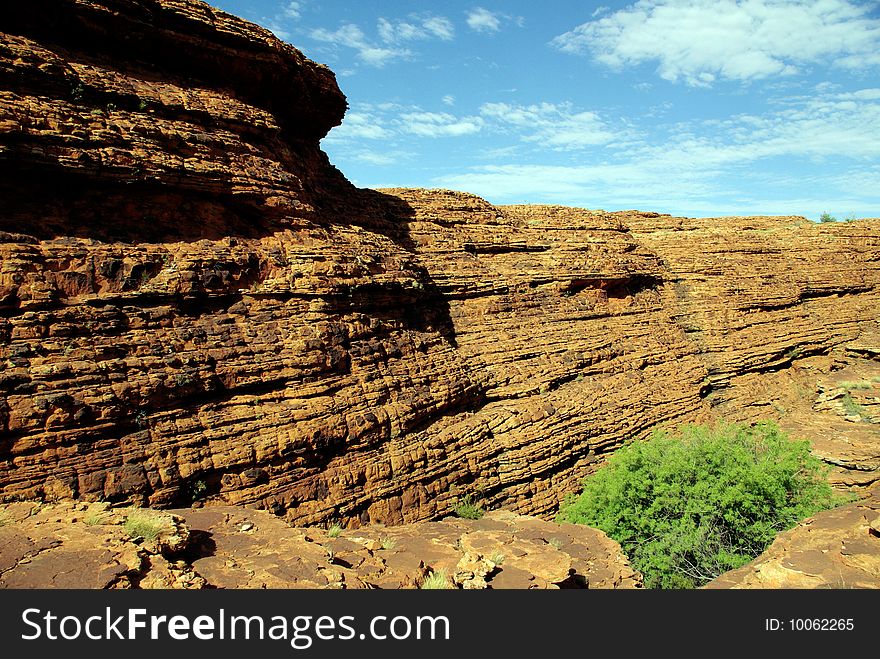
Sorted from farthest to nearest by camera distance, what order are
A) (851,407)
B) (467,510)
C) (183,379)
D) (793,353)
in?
(793,353) < (851,407) < (467,510) < (183,379)

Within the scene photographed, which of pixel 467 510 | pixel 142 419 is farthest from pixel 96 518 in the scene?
pixel 467 510

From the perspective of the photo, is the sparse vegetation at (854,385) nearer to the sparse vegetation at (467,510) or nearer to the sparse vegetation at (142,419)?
the sparse vegetation at (467,510)

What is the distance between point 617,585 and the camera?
9.73 m

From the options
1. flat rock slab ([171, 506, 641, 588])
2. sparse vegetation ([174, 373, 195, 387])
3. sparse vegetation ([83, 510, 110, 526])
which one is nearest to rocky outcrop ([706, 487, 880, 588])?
flat rock slab ([171, 506, 641, 588])

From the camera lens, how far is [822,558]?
25.6ft

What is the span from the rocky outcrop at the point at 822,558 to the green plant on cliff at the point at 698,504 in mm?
3081

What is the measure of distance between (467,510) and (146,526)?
8406 mm

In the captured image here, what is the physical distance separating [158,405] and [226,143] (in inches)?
283

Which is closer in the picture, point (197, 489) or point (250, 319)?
point (197, 489)

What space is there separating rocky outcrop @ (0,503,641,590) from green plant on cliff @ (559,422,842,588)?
96.8 inches

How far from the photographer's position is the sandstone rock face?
10.1 metres

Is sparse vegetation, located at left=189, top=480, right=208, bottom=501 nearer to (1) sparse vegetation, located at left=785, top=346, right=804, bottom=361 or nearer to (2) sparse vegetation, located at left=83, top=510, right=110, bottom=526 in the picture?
(2) sparse vegetation, located at left=83, top=510, right=110, bottom=526

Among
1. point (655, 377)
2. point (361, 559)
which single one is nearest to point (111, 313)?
point (361, 559)

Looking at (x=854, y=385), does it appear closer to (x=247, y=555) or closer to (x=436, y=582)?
(x=436, y=582)
